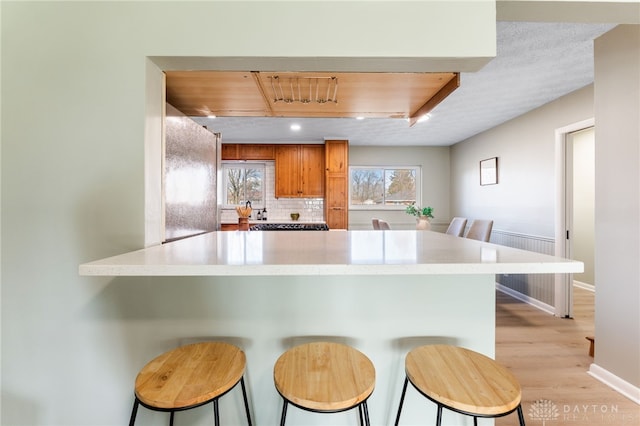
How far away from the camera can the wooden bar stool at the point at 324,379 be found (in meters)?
0.78

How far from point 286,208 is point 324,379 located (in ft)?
14.5

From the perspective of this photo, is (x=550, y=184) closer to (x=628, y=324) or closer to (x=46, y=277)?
(x=628, y=324)

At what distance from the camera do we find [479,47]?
3.71 ft

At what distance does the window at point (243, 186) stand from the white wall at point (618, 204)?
14.4 ft

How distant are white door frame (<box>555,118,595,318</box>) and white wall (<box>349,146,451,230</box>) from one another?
244 centimetres

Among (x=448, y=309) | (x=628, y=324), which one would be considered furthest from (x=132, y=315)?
(x=628, y=324)

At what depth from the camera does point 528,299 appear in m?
3.50

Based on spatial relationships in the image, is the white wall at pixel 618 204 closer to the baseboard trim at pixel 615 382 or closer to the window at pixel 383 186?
the baseboard trim at pixel 615 382

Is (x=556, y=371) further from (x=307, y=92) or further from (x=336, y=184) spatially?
(x=336, y=184)

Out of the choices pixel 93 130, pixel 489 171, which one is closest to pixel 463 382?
pixel 93 130

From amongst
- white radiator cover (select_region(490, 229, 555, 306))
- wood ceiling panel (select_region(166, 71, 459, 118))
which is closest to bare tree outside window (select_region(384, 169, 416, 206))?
white radiator cover (select_region(490, 229, 555, 306))

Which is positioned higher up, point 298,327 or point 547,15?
point 547,15

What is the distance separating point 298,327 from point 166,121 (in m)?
1.14

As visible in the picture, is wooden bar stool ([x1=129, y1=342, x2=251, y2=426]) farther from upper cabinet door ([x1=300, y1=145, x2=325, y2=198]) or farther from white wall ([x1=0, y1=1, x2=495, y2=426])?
upper cabinet door ([x1=300, y1=145, x2=325, y2=198])
